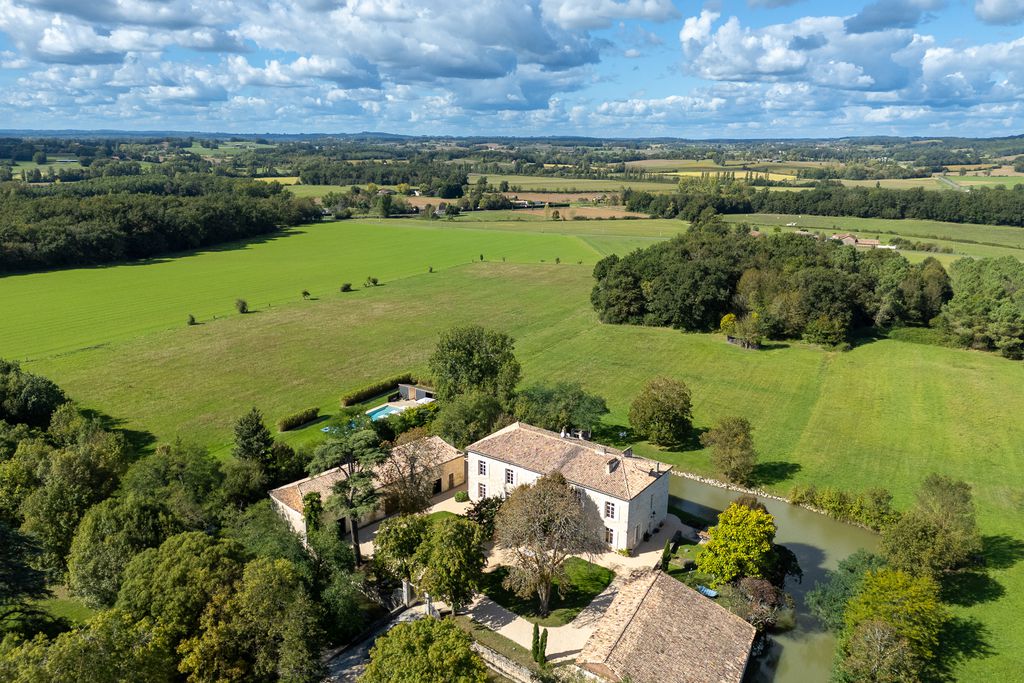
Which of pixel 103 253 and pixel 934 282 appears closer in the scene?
pixel 934 282

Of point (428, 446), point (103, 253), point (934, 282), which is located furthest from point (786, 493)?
point (103, 253)

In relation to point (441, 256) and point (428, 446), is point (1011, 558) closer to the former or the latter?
point (428, 446)

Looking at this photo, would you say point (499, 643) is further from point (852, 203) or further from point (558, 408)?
point (852, 203)

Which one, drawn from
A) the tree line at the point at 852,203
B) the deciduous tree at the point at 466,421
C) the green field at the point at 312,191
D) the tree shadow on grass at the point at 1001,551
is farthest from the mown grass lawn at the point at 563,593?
the green field at the point at 312,191

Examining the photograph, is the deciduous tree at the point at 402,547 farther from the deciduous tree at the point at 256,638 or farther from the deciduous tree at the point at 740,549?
the deciduous tree at the point at 740,549

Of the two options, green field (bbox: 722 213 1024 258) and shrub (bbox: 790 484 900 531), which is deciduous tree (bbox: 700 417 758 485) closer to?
shrub (bbox: 790 484 900 531)

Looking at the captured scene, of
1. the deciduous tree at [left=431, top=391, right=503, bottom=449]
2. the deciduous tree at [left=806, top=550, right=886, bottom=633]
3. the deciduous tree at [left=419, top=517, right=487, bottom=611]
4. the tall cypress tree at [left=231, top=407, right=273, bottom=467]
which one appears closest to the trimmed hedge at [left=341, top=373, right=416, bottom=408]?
the deciduous tree at [left=431, top=391, right=503, bottom=449]

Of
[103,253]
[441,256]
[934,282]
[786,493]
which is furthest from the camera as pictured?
[441,256]
